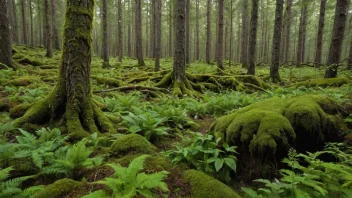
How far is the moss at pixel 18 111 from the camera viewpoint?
5.25 meters

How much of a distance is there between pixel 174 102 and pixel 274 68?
8.20 metres

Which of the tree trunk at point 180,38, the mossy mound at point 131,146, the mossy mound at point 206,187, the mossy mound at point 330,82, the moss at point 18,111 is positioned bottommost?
the mossy mound at point 206,187

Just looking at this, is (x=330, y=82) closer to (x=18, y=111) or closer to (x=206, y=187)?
(x=206, y=187)

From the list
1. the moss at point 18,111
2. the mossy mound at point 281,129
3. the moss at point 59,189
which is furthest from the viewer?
the moss at point 18,111

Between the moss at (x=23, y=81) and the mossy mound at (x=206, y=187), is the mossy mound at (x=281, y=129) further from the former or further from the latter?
the moss at (x=23, y=81)

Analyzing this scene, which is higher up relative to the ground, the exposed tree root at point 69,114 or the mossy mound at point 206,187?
the exposed tree root at point 69,114

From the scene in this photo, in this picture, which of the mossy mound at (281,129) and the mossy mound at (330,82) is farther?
the mossy mound at (330,82)

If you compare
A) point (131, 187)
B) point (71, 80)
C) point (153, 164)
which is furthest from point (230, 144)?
point (71, 80)

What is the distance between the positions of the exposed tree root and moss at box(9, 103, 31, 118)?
473mm

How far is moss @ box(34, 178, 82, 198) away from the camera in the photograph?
8.76ft

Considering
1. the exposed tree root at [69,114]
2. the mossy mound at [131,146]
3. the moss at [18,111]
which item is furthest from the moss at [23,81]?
the mossy mound at [131,146]

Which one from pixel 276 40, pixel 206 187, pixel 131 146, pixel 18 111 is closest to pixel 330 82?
pixel 276 40

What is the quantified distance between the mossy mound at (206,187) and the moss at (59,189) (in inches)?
58.2

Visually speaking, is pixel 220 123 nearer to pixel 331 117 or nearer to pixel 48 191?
pixel 331 117
